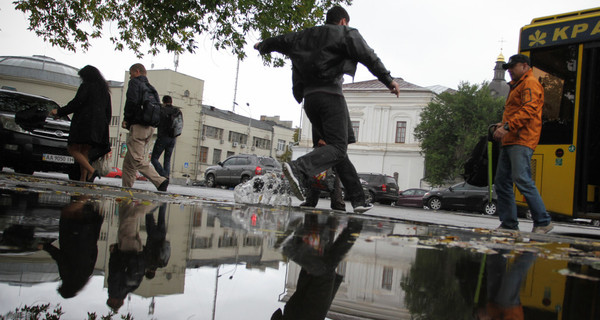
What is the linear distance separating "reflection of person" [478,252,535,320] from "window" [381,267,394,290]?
0.34 metres

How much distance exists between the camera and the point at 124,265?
5.94 feet

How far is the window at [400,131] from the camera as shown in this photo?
47094mm

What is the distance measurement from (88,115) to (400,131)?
4188 centimetres

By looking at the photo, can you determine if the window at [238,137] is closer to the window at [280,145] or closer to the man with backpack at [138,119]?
the window at [280,145]

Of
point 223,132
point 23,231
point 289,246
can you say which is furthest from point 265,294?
point 223,132

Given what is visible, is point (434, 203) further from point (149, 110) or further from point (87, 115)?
point (87, 115)

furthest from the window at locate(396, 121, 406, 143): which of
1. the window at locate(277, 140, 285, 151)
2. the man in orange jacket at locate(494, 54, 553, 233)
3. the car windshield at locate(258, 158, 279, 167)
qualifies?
the man in orange jacket at locate(494, 54, 553, 233)

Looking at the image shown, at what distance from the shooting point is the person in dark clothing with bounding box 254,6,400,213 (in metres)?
4.93

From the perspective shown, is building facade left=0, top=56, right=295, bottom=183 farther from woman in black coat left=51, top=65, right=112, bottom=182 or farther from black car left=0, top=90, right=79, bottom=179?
woman in black coat left=51, top=65, right=112, bottom=182

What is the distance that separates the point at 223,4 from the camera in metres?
11.3

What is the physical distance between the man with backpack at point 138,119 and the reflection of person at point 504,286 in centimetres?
577

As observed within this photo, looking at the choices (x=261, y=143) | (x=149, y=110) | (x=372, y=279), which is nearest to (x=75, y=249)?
(x=372, y=279)

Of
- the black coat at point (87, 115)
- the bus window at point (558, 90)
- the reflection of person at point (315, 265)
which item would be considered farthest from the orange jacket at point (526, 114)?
the black coat at point (87, 115)

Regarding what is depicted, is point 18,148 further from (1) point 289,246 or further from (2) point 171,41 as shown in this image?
(1) point 289,246
